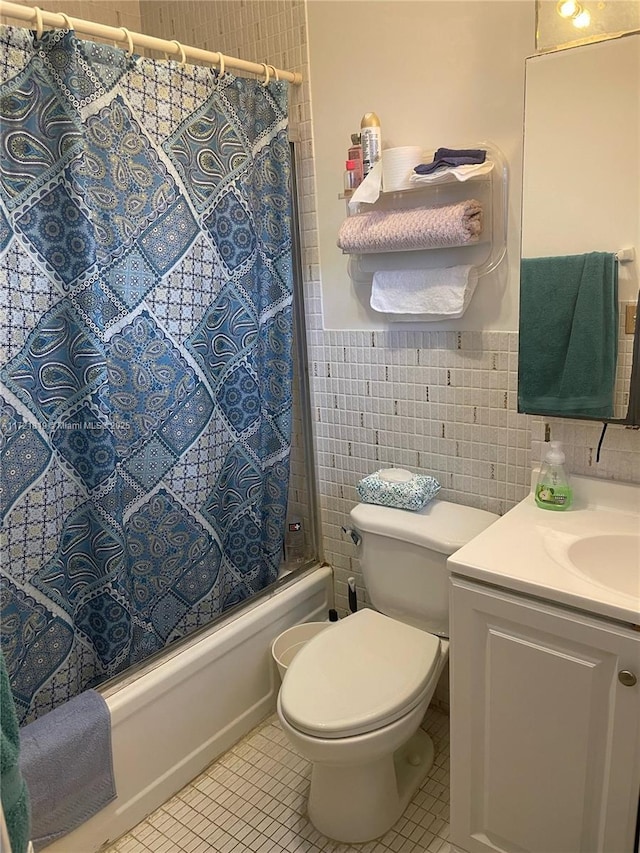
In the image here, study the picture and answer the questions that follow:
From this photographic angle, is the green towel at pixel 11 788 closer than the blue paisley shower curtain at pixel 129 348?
Yes

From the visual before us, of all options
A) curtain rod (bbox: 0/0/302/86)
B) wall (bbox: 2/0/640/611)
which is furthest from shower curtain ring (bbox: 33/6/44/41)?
wall (bbox: 2/0/640/611)

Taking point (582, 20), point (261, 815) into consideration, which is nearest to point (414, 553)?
point (261, 815)

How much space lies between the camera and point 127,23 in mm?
2383

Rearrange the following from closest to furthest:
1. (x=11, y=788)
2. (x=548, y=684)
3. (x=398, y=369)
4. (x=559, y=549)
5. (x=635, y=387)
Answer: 1. (x=11, y=788)
2. (x=548, y=684)
3. (x=559, y=549)
4. (x=635, y=387)
5. (x=398, y=369)

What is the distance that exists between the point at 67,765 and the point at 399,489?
1.08m

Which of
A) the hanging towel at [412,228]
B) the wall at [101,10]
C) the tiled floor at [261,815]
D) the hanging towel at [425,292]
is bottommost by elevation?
the tiled floor at [261,815]

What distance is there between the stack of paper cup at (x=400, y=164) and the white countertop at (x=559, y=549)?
2.93 feet

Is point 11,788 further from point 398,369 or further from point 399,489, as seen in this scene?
point 398,369

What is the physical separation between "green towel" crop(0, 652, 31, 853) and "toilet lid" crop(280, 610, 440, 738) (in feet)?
2.80

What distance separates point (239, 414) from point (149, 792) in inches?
42.3

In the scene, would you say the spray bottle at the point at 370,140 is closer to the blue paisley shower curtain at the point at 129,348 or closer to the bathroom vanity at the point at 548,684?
the blue paisley shower curtain at the point at 129,348

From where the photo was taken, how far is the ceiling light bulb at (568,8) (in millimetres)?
1424

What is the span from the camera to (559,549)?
1.36 m

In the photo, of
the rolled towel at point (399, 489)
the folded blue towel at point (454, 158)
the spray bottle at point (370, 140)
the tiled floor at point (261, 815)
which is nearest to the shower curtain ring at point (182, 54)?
the spray bottle at point (370, 140)
